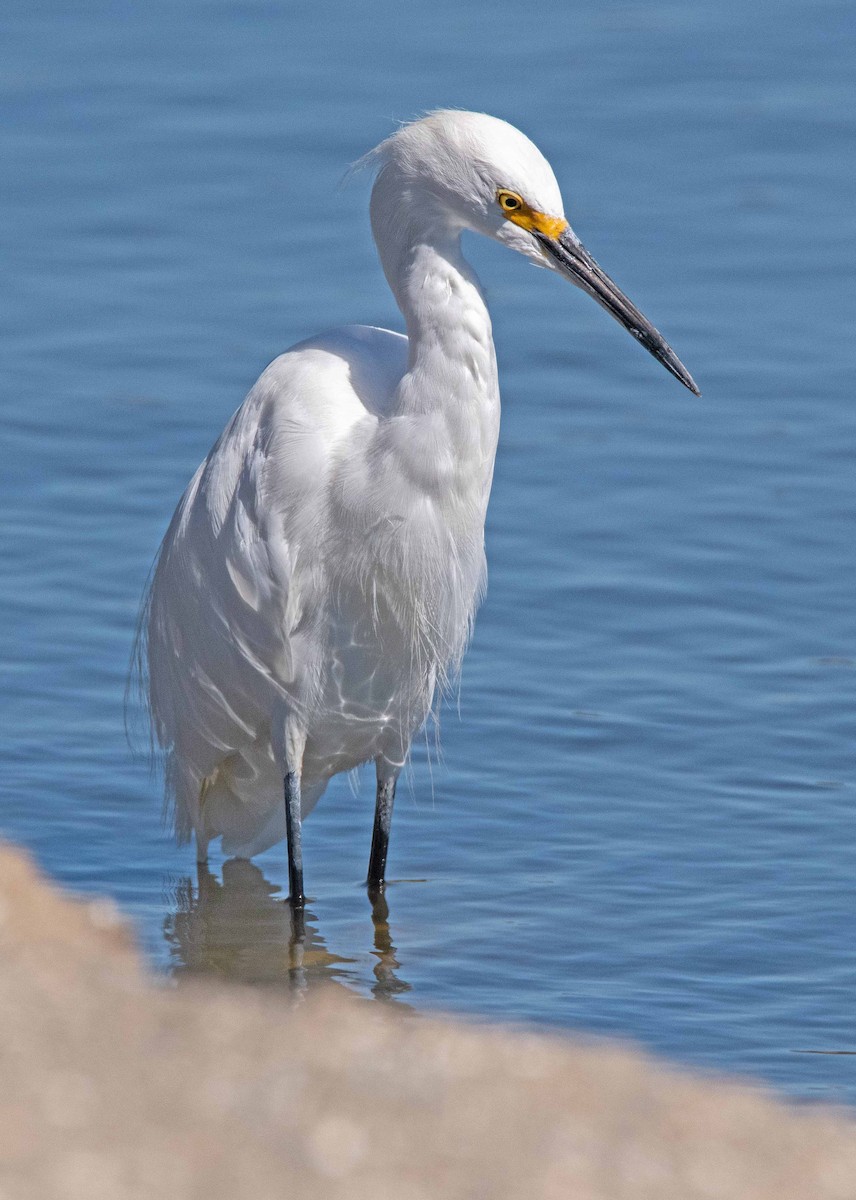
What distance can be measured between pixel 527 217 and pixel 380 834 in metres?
2.05

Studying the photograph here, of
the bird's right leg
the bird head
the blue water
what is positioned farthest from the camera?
the blue water

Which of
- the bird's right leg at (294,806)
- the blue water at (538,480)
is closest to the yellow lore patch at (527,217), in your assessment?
the bird's right leg at (294,806)

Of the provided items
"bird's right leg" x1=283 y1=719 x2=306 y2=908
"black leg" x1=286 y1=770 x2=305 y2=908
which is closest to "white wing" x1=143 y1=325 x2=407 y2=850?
"bird's right leg" x1=283 y1=719 x2=306 y2=908

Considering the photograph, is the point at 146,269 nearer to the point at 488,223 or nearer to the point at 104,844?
the point at 104,844

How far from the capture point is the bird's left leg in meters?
6.49

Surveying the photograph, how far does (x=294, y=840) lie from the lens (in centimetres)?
627

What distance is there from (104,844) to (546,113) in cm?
595

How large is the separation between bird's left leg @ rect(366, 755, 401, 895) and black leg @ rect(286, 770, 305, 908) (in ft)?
0.90

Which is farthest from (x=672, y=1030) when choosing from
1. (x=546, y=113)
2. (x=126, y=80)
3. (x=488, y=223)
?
(x=126, y=80)

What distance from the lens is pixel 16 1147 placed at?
114 inches

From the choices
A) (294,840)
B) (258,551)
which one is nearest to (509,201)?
(258,551)

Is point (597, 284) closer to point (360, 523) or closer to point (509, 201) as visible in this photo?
point (509, 201)

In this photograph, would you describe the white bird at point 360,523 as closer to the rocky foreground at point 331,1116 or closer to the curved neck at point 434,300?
the curved neck at point 434,300

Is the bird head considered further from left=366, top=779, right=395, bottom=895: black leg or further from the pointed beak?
left=366, top=779, right=395, bottom=895: black leg
